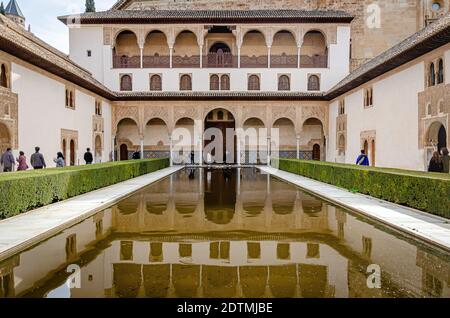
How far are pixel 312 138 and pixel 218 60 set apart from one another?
30.6 ft

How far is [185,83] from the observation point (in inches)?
1238

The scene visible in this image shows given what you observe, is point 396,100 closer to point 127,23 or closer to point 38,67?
point 38,67

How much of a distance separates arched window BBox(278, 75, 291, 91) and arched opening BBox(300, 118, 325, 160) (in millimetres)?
3221

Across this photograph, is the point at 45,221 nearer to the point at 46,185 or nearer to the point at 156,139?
the point at 46,185

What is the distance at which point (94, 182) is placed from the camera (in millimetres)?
13883

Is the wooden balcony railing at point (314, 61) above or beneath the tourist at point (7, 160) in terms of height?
above

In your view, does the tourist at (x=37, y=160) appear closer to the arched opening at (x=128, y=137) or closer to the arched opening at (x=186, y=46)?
the arched opening at (x=128, y=137)

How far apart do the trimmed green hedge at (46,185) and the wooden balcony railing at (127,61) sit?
1625cm

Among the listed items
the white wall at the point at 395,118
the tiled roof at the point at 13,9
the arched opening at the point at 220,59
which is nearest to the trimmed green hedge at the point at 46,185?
the white wall at the point at 395,118

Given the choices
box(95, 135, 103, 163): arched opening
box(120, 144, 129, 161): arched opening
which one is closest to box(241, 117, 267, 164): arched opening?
box(120, 144, 129, 161): arched opening

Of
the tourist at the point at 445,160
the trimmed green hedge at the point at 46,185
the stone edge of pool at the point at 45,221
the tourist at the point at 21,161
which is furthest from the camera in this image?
the tourist at the point at 21,161

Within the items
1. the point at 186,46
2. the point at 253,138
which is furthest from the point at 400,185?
the point at 186,46

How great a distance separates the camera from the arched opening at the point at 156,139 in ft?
107

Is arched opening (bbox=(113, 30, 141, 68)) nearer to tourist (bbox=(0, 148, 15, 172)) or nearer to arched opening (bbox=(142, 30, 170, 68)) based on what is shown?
arched opening (bbox=(142, 30, 170, 68))
